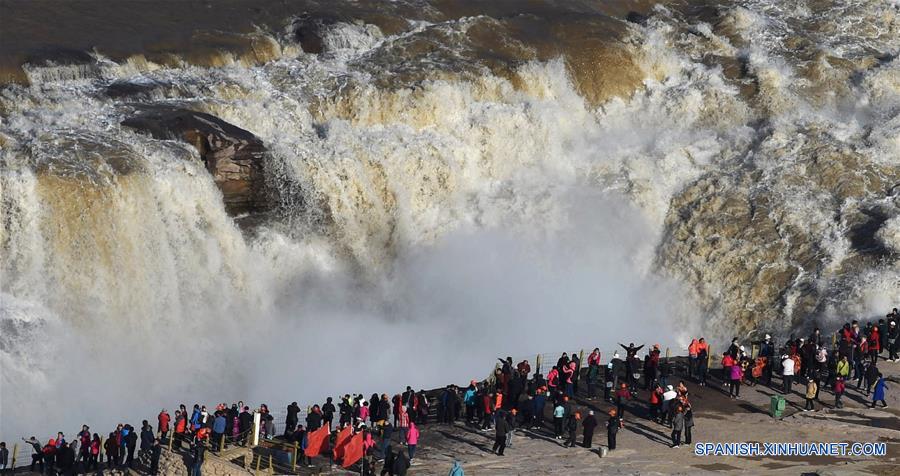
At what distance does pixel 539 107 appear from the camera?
59.7m

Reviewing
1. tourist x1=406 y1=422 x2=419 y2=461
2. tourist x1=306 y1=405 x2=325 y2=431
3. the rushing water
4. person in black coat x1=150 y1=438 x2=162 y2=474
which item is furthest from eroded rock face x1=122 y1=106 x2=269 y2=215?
tourist x1=406 y1=422 x2=419 y2=461

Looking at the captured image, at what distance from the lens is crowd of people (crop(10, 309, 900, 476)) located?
37.6 m

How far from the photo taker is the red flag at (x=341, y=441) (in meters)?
37.3

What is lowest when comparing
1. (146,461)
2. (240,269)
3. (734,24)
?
(146,461)

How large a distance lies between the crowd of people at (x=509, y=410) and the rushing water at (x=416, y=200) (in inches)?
175

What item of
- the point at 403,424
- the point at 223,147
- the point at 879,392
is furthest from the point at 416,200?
the point at 879,392

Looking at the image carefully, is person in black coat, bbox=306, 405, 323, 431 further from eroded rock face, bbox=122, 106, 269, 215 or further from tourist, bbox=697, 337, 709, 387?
eroded rock face, bbox=122, 106, 269, 215

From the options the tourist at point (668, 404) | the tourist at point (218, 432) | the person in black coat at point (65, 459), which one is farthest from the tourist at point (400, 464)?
the person in black coat at point (65, 459)

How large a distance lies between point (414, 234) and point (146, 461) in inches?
763

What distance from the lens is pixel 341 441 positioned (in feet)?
122

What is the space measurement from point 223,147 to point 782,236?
1949cm

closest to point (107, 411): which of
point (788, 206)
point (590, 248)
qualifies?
point (590, 248)

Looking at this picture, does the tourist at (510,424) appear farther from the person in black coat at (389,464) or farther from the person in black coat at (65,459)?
the person in black coat at (65,459)

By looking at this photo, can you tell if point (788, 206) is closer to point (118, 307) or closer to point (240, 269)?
point (240, 269)
